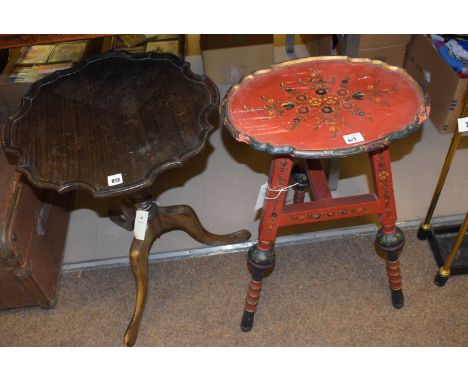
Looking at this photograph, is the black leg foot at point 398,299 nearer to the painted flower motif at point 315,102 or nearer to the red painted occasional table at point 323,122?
the red painted occasional table at point 323,122

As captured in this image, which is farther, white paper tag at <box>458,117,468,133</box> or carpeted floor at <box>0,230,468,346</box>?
carpeted floor at <box>0,230,468,346</box>

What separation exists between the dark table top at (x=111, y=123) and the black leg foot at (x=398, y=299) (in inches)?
32.7

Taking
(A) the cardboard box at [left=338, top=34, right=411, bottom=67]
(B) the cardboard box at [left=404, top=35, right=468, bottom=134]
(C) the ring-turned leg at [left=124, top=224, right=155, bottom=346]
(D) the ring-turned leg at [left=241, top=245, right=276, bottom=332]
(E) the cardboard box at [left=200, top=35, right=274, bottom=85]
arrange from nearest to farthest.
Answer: (D) the ring-turned leg at [left=241, top=245, right=276, bottom=332] < (C) the ring-turned leg at [left=124, top=224, right=155, bottom=346] < (B) the cardboard box at [left=404, top=35, right=468, bottom=134] < (A) the cardboard box at [left=338, top=34, right=411, bottom=67] < (E) the cardboard box at [left=200, top=35, right=274, bottom=85]

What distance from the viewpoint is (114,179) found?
1163mm

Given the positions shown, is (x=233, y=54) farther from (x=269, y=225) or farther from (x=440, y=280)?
(x=440, y=280)

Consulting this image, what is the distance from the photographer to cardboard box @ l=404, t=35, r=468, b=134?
6.53ft

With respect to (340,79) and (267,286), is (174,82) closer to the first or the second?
(340,79)

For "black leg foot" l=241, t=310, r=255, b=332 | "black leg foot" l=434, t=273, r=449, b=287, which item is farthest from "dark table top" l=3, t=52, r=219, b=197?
"black leg foot" l=434, t=273, r=449, b=287

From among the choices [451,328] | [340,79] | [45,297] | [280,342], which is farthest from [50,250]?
[451,328]

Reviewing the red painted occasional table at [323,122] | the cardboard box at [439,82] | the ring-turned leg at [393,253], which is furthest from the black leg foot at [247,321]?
the cardboard box at [439,82]

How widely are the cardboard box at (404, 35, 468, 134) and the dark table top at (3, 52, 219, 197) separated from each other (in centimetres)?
116

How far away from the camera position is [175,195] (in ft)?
6.70

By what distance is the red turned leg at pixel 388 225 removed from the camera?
4.11 feet

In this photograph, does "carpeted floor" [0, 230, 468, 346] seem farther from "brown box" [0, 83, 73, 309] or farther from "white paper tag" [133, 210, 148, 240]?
"white paper tag" [133, 210, 148, 240]
